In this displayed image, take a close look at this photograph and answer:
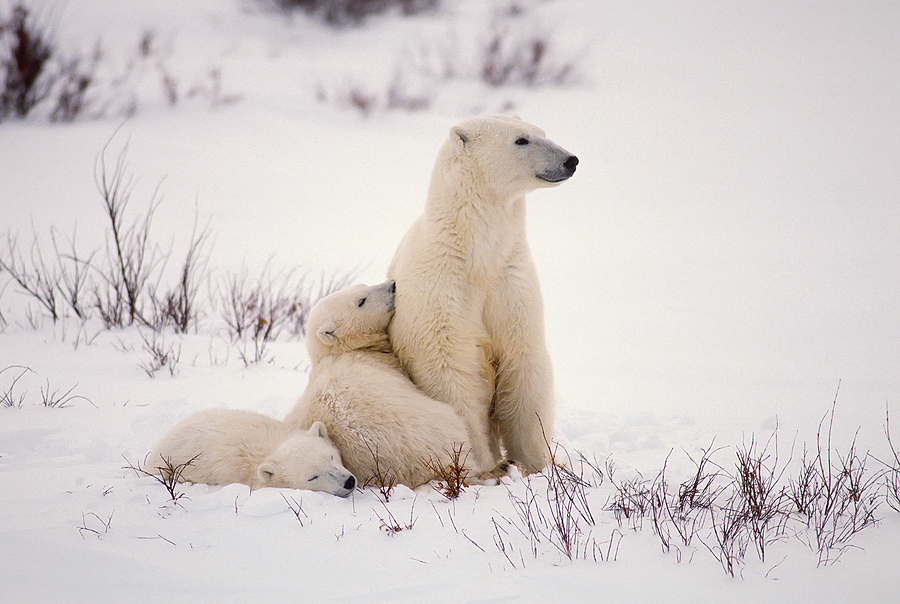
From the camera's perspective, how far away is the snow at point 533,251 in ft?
7.98

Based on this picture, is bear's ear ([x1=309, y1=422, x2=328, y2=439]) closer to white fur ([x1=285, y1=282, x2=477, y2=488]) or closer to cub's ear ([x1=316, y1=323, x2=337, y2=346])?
white fur ([x1=285, y1=282, x2=477, y2=488])

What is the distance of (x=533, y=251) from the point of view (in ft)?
31.1

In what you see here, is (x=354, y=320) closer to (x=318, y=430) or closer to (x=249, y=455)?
(x=318, y=430)

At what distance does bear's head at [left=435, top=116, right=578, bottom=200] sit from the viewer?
3389 mm

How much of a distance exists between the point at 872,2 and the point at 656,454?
21001 millimetres

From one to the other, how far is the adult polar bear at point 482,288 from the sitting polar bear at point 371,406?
0.14 m

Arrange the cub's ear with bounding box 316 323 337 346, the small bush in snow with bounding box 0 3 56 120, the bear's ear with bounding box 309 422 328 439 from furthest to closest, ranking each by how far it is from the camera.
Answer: the small bush in snow with bounding box 0 3 56 120
the cub's ear with bounding box 316 323 337 346
the bear's ear with bounding box 309 422 328 439

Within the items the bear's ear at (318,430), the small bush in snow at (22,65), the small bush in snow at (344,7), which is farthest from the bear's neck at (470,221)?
the small bush in snow at (344,7)

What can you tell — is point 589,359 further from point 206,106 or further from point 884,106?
point 884,106

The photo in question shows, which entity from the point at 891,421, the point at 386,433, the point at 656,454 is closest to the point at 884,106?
the point at 891,421

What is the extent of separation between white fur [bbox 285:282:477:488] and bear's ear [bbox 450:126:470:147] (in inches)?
32.3

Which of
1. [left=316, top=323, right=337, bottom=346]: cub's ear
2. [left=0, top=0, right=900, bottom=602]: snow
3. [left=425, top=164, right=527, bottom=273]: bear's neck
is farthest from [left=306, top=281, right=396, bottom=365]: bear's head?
[left=0, top=0, right=900, bottom=602]: snow

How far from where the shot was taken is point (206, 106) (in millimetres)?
13422

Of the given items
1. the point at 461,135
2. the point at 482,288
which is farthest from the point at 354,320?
the point at 461,135
